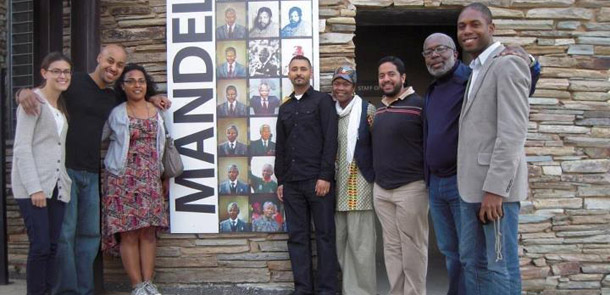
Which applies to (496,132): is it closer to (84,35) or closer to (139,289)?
(139,289)

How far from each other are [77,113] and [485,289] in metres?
3.22

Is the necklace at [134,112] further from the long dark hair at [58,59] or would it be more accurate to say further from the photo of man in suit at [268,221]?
the photo of man in suit at [268,221]

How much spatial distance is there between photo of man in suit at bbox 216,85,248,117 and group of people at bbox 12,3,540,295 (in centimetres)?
16

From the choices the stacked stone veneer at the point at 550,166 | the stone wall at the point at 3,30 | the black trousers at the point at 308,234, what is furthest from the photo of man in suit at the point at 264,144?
the stone wall at the point at 3,30

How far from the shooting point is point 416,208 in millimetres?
→ 4148

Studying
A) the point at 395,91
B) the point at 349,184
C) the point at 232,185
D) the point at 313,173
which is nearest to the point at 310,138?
the point at 313,173

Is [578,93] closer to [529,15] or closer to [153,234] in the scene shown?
[529,15]

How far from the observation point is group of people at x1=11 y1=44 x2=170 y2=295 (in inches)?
157

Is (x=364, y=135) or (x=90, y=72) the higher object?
(x=90, y=72)

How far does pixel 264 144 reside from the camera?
5008 millimetres

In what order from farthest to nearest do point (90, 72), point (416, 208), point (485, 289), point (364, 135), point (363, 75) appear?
point (363, 75) → point (90, 72) → point (364, 135) → point (416, 208) → point (485, 289)

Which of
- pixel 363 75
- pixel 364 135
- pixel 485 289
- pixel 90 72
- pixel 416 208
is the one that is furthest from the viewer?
pixel 363 75

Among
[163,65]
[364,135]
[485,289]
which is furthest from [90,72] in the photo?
[485,289]

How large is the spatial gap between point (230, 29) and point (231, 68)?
347 millimetres
